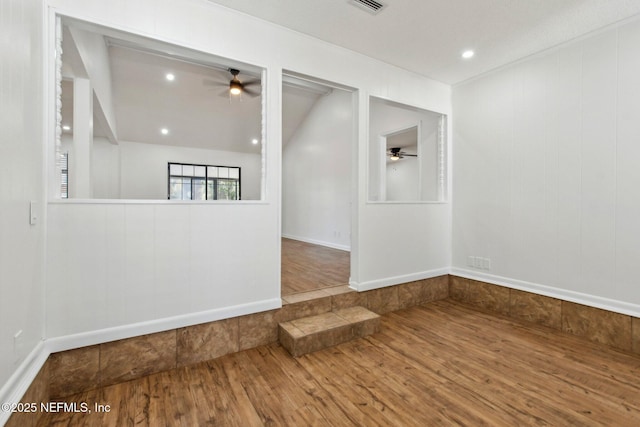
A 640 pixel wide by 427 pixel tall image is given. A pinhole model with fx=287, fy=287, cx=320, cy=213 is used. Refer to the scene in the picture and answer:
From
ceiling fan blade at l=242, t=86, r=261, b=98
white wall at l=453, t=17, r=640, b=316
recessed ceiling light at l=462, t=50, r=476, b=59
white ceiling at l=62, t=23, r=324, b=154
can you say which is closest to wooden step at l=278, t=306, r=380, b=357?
white wall at l=453, t=17, r=640, b=316

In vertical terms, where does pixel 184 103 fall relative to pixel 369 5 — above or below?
above

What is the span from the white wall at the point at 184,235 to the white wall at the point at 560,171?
157cm

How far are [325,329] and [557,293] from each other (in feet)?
7.87

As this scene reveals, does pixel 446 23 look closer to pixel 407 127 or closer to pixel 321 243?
pixel 407 127

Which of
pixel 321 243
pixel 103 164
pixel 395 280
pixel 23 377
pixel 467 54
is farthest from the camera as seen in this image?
pixel 103 164

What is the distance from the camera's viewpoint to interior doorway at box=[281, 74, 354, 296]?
19.6 ft

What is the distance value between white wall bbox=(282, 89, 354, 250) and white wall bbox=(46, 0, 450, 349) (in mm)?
3012

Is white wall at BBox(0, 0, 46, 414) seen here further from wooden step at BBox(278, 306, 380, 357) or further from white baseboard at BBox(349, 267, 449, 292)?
white baseboard at BBox(349, 267, 449, 292)

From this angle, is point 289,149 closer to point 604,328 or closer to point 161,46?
point 161,46

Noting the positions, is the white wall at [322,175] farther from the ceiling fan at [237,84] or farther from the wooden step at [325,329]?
the wooden step at [325,329]

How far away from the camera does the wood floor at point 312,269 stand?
132 inches

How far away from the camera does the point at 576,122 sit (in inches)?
109

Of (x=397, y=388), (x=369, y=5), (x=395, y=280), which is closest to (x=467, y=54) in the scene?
(x=369, y=5)

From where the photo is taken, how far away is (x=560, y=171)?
114 inches
